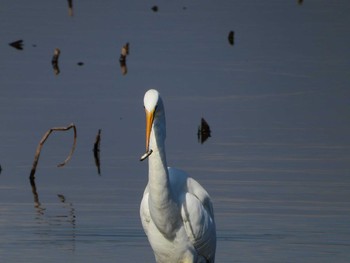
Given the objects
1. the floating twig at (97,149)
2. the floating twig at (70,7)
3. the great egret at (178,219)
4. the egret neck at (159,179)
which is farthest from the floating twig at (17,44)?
the egret neck at (159,179)

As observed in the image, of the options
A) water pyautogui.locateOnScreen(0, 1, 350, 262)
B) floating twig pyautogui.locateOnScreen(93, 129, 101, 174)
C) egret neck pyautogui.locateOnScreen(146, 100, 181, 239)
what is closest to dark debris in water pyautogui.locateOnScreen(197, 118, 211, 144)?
water pyautogui.locateOnScreen(0, 1, 350, 262)

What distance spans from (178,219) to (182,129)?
6960mm

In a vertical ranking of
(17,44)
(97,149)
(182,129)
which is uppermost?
(97,149)

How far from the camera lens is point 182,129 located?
60.0 feet

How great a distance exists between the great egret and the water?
111 centimetres

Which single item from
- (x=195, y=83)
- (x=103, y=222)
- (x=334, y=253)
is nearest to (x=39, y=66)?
(x=195, y=83)

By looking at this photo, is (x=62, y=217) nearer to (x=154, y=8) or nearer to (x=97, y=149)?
(x=97, y=149)

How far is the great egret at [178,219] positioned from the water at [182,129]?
111 cm

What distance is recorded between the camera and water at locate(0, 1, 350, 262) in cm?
1330

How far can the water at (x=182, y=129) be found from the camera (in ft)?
43.6

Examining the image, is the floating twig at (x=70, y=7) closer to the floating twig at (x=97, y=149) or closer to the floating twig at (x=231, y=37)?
the floating twig at (x=231, y=37)

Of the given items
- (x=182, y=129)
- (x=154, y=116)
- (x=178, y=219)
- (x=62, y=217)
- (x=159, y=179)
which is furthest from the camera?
(x=182, y=129)

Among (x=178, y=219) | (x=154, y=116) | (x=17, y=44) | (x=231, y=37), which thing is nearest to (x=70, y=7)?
(x=231, y=37)

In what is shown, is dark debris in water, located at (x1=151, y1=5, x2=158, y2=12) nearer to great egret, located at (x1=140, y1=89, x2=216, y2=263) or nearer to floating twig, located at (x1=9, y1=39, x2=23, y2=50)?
floating twig, located at (x1=9, y1=39, x2=23, y2=50)
